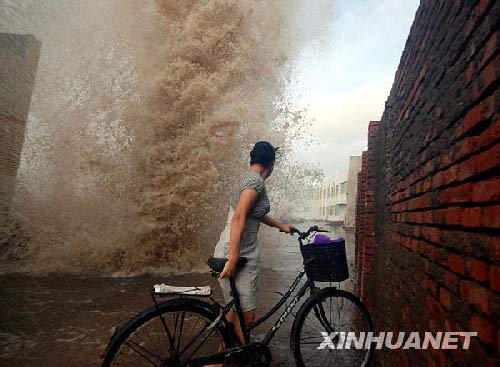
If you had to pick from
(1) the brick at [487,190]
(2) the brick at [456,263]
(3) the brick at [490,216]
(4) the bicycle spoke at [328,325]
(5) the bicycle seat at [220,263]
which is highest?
(1) the brick at [487,190]

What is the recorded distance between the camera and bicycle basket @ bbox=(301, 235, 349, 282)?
2.73 m

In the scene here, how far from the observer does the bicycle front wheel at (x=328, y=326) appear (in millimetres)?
2814

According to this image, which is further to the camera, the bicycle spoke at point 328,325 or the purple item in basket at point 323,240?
the bicycle spoke at point 328,325

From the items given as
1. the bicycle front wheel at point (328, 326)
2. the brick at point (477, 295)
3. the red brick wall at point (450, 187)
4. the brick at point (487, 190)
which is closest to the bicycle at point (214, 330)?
the bicycle front wheel at point (328, 326)

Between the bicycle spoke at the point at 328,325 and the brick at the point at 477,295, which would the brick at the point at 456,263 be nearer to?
the brick at the point at 477,295

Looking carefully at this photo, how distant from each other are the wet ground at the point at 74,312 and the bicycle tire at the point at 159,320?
0.13 metres

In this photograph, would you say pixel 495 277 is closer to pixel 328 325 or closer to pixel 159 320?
pixel 159 320

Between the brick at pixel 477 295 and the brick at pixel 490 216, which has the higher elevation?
the brick at pixel 490 216

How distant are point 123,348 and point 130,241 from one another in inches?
277

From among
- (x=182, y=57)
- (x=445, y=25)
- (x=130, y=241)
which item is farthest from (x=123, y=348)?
(x=182, y=57)

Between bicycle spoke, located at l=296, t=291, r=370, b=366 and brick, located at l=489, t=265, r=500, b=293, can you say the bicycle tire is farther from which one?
brick, located at l=489, t=265, r=500, b=293

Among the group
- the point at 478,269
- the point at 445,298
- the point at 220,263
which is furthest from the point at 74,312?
the point at 478,269

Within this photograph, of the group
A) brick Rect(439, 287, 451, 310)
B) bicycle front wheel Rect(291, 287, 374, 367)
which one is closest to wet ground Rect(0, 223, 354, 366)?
bicycle front wheel Rect(291, 287, 374, 367)

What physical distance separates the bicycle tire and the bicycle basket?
36.4 inches
